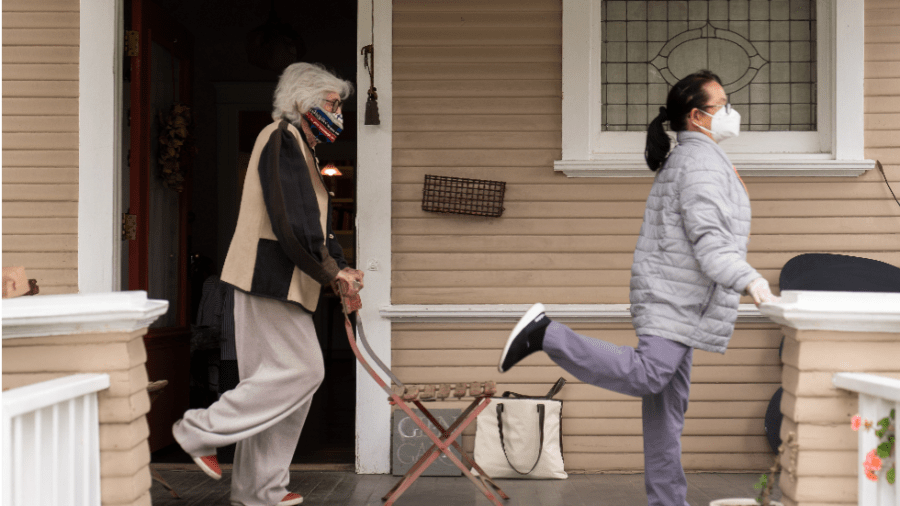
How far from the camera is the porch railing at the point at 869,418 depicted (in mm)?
2029

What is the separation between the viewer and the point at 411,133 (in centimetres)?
402

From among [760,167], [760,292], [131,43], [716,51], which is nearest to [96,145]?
[131,43]

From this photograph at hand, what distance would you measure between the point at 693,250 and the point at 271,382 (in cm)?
172

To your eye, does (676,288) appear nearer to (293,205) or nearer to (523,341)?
(523,341)

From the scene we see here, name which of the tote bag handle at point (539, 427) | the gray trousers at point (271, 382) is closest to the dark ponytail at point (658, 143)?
the tote bag handle at point (539, 427)

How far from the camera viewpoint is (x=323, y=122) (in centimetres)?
325

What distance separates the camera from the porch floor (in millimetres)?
3451

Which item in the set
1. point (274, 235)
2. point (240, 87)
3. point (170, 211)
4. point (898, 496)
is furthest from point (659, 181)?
point (240, 87)

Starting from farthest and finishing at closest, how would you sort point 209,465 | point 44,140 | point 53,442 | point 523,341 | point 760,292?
point 44,140
point 209,465
point 523,341
point 760,292
point 53,442

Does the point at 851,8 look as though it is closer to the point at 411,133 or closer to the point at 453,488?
the point at 411,133

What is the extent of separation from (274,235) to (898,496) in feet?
7.69

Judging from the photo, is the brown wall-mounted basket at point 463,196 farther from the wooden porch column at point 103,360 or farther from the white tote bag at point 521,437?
the wooden porch column at point 103,360

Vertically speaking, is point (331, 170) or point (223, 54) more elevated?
point (223, 54)

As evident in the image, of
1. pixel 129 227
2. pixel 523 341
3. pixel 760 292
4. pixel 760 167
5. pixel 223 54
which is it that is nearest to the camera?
pixel 760 292
